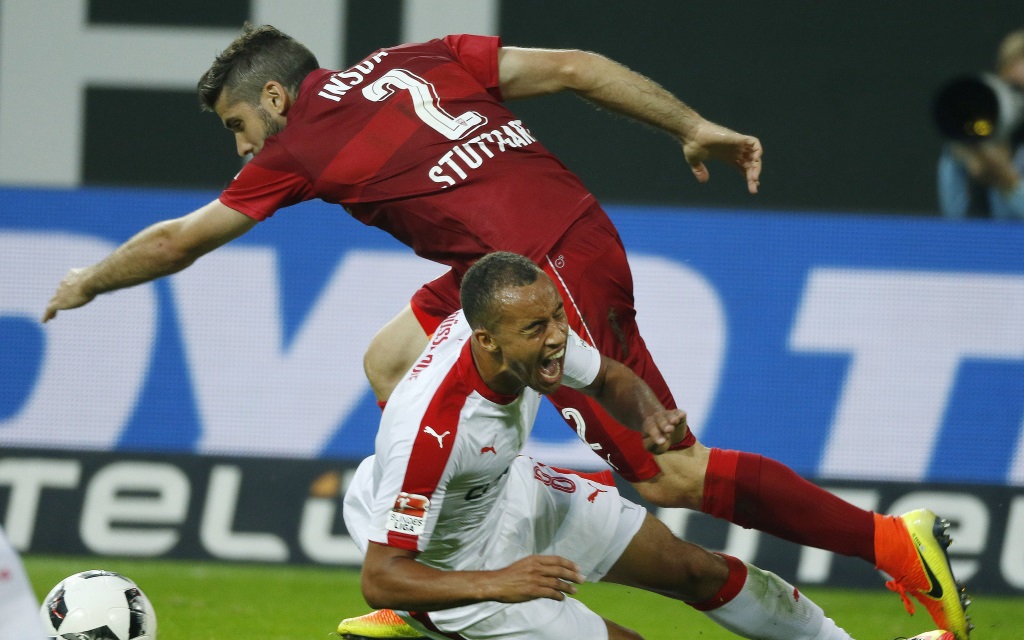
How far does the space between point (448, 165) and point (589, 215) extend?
1.38ft

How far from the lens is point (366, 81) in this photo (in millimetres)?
4012

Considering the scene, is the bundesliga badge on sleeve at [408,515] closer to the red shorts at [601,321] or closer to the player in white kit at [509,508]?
the player in white kit at [509,508]

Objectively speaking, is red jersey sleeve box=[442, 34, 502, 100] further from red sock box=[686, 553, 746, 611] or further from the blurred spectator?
the blurred spectator

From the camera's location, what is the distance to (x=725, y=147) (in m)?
3.94

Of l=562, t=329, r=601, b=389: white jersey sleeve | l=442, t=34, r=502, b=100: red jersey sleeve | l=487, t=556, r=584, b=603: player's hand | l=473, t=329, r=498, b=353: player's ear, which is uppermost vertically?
l=442, t=34, r=502, b=100: red jersey sleeve

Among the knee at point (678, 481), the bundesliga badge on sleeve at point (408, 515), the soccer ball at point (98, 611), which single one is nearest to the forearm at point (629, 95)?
the knee at point (678, 481)

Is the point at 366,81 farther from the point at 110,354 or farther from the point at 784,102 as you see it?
the point at 784,102

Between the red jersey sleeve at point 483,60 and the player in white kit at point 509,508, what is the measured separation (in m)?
0.89

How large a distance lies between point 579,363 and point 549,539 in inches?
20.3

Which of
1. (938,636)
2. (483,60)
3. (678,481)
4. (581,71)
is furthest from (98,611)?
(938,636)

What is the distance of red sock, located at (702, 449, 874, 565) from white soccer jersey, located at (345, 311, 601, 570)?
584mm

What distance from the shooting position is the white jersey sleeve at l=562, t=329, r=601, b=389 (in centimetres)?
339

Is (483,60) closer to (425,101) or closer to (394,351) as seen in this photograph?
(425,101)

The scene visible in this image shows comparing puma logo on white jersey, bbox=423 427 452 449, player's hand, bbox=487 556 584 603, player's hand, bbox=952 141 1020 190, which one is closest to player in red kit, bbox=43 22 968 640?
puma logo on white jersey, bbox=423 427 452 449
